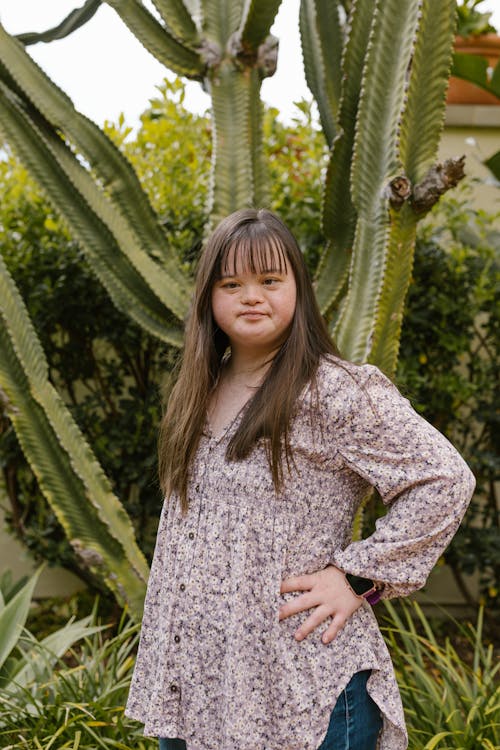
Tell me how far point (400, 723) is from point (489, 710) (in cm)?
99

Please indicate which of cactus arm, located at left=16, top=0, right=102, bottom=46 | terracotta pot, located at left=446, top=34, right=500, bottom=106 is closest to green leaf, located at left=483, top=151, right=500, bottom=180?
terracotta pot, located at left=446, top=34, right=500, bottom=106

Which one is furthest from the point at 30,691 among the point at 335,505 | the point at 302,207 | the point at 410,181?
the point at 302,207

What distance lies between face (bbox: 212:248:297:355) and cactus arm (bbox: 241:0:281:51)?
1643 millimetres

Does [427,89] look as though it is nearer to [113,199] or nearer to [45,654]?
[113,199]

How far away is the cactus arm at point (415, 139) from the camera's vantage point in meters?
2.37

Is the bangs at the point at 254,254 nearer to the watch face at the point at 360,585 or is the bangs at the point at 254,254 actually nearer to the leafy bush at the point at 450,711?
the watch face at the point at 360,585

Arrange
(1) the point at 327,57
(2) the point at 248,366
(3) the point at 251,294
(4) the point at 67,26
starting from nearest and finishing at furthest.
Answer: (3) the point at 251,294
(2) the point at 248,366
(1) the point at 327,57
(4) the point at 67,26

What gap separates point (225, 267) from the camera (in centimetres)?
154

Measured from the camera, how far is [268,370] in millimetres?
1579

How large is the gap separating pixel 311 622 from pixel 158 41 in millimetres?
2292

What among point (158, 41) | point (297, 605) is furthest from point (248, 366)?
point (158, 41)

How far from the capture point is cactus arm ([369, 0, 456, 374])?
2365mm

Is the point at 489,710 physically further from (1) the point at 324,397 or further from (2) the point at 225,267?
(2) the point at 225,267

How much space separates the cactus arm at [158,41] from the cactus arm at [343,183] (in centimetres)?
60
